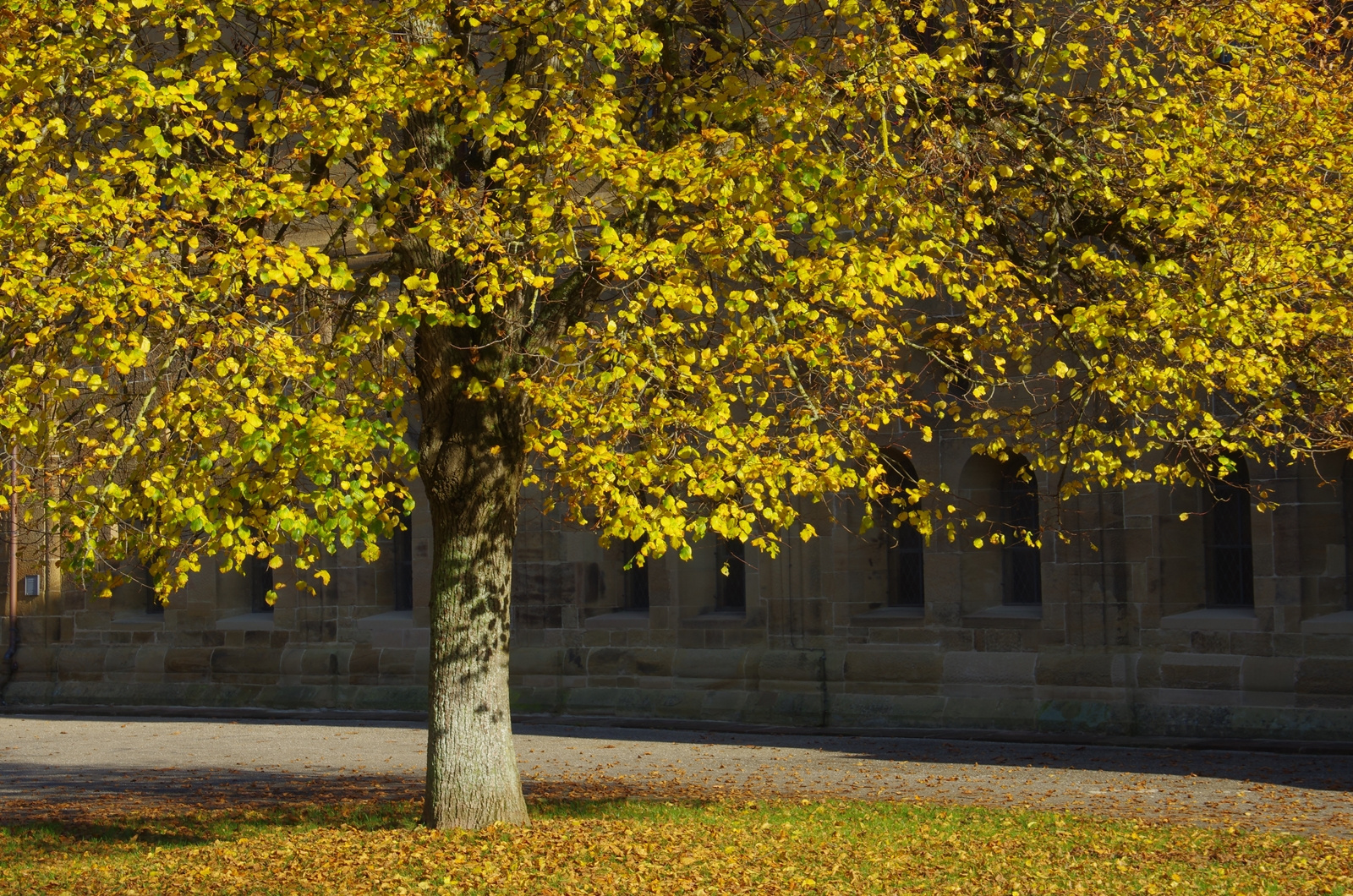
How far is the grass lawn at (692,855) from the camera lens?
8.28 meters

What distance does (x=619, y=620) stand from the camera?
62.9 ft

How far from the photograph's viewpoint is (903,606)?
57.7 feet

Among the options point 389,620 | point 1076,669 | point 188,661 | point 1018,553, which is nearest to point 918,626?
point 1018,553

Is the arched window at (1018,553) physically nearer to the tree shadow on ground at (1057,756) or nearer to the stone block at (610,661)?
the tree shadow on ground at (1057,756)

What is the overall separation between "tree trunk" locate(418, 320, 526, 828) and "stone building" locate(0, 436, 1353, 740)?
9.15ft

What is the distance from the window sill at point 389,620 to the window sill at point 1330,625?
1124cm

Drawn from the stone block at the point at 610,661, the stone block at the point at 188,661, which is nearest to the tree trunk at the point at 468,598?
the stone block at the point at 610,661

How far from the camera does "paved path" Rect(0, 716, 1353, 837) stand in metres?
11.4

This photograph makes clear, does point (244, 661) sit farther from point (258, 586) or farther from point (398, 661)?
point (398, 661)

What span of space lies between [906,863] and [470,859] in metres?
2.46

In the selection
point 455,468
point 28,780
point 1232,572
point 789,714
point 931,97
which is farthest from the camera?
point 789,714

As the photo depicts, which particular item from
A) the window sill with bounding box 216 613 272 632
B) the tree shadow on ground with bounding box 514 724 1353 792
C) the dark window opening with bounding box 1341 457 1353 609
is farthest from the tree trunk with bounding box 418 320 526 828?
the window sill with bounding box 216 613 272 632

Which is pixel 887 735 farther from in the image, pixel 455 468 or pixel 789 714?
pixel 455 468

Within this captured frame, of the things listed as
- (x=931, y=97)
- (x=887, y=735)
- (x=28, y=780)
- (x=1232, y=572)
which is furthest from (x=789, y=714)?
(x=931, y=97)
